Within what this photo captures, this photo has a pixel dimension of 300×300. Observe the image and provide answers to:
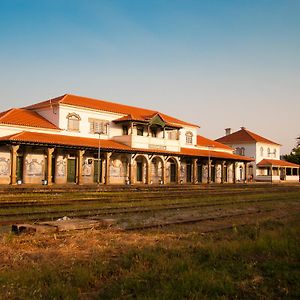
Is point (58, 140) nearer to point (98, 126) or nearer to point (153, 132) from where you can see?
point (98, 126)

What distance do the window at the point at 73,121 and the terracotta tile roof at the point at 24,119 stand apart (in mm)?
1491

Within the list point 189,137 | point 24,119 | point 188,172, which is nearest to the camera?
point 24,119

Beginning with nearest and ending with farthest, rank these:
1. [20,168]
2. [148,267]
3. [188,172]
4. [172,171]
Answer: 1. [148,267]
2. [20,168]
3. [172,171]
4. [188,172]

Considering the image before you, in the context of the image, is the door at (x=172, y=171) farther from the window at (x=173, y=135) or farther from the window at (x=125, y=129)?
the window at (x=125, y=129)

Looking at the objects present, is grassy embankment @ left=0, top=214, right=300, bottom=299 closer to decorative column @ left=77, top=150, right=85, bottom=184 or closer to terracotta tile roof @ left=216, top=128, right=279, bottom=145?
decorative column @ left=77, top=150, right=85, bottom=184

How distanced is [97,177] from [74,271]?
31470 mm

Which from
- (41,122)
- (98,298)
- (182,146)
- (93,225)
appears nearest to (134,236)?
(93,225)

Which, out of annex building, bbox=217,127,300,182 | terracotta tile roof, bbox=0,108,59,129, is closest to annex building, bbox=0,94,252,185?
terracotta tile roof, bbox=0,108,59,129

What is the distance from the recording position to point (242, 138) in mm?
66438

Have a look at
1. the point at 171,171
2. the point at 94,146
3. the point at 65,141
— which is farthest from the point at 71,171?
the point at 171,171

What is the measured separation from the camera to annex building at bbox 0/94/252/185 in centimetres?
3120

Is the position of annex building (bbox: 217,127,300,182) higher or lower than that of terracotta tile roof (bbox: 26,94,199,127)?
lower

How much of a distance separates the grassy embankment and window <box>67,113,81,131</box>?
27742mm

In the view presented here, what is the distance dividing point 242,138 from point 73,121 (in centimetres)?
3691
